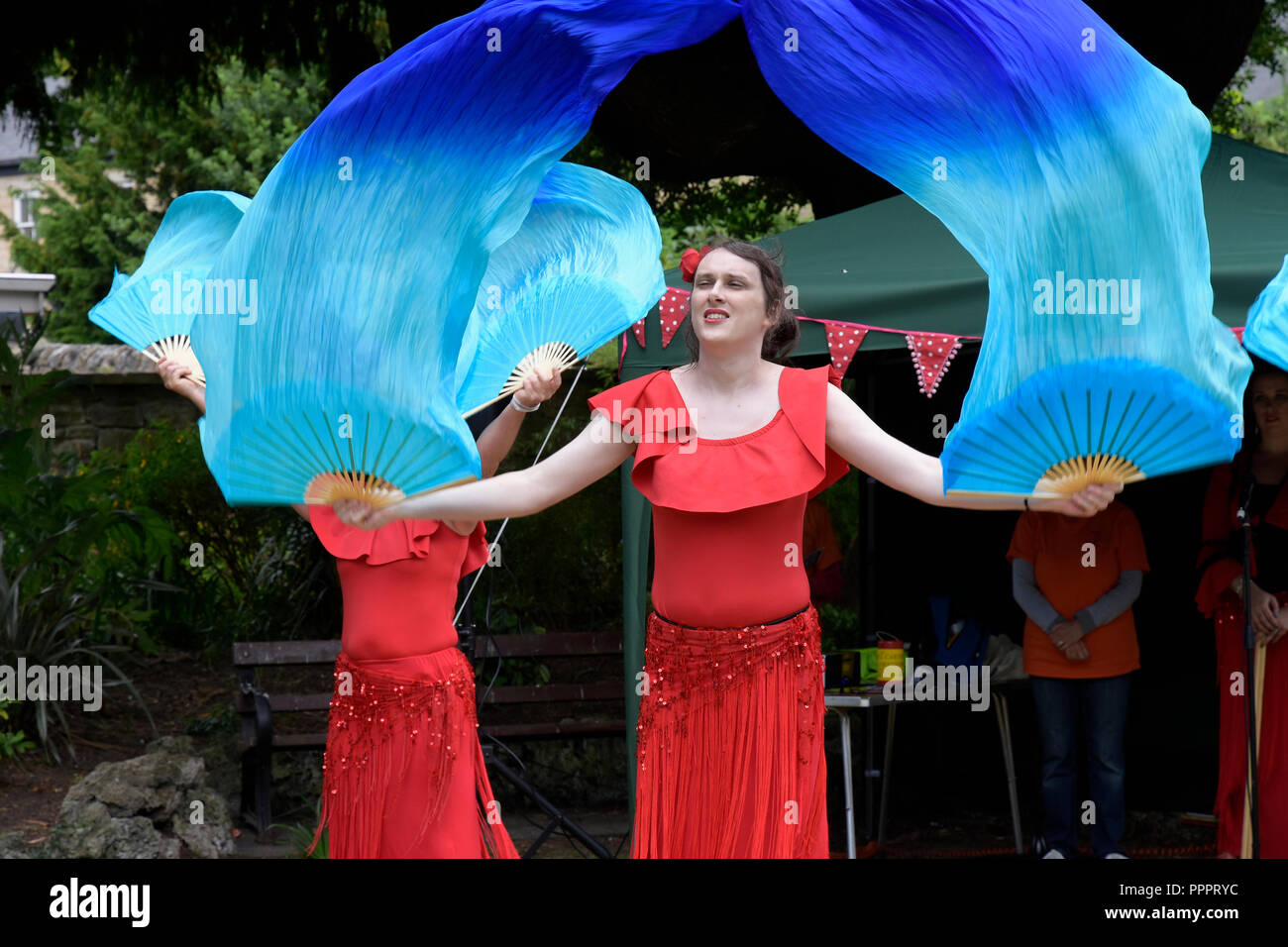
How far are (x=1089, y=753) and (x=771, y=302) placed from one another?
2964mm

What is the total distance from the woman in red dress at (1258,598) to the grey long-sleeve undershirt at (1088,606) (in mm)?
262

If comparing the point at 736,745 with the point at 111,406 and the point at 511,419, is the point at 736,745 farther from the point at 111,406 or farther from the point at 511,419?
the point at 111,406

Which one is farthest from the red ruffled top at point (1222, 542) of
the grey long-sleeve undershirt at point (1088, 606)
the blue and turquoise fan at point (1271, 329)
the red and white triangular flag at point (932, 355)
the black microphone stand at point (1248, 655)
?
the blue and turquoise fan at point (1271, 329)

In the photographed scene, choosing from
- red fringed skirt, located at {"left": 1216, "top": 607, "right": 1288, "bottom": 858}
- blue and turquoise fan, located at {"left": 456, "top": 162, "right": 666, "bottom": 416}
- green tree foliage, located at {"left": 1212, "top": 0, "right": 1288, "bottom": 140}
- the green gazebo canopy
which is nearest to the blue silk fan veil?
blue and turquoise fan, located at {"left": 456, "top": 162, "right": 666, "bottom": 416}

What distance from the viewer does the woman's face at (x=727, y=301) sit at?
267cm

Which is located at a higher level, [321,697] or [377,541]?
[377,541]

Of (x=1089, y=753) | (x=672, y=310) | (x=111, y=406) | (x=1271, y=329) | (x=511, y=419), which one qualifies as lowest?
(x=1089, y=753)

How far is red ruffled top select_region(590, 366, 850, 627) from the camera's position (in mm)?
2654

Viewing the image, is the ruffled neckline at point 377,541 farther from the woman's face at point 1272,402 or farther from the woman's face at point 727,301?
the woman's face at point 1272,402

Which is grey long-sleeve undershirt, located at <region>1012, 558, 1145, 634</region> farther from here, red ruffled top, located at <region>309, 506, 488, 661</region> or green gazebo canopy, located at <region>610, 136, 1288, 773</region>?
red ruffled top, located at <region>309, 506, 488, 661</region>

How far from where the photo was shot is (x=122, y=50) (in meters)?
7.00

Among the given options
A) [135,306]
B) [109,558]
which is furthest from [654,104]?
[135,306]

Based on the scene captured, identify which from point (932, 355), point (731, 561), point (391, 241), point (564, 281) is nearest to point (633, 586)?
point (932, 355)

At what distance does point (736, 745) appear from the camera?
273cm
